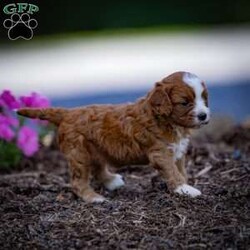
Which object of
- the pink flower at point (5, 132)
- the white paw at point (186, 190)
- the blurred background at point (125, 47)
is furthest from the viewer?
the blurred background at point (125, 47)

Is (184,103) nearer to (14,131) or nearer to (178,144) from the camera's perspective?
(178,144)

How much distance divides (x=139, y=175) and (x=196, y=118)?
1448 millimetres

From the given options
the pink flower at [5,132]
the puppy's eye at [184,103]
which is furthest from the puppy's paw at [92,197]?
the pink flower at [5,132]

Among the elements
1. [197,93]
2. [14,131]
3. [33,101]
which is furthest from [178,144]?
[14,131]

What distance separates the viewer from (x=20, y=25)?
21.0ft

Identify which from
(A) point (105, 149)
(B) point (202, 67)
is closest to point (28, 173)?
(A) point (105, 149)

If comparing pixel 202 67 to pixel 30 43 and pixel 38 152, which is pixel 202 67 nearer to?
pixel 30 43

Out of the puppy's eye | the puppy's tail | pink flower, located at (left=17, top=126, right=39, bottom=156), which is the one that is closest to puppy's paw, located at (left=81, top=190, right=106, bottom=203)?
the puppy's tail

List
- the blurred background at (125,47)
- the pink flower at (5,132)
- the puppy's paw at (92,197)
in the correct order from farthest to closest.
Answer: the blurred background at (125,47), the pink flower at (5,132), the puppy's paw at (92,197)

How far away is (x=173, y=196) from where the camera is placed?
5508 millimetres

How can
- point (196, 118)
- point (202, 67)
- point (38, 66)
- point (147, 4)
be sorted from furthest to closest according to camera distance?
point (147, 4), point (38, 66), point (202, 67), point (196, 118)

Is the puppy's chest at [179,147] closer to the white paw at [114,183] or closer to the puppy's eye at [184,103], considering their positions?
the puppy's eye at [184,103]

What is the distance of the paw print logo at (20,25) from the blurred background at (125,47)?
745 centimetres

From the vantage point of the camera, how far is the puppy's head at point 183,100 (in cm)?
543
